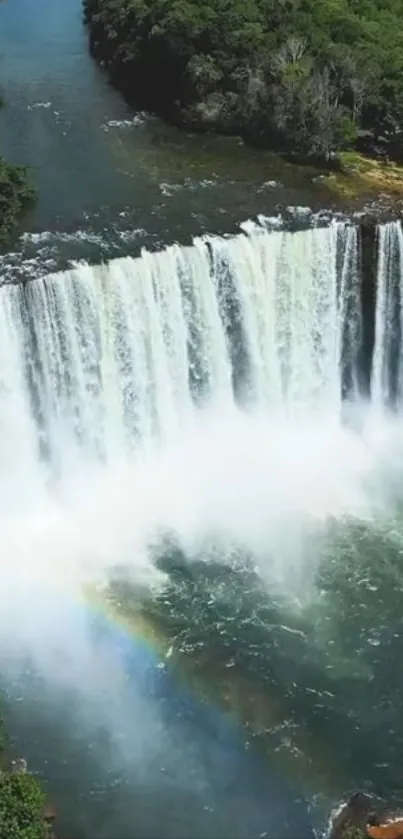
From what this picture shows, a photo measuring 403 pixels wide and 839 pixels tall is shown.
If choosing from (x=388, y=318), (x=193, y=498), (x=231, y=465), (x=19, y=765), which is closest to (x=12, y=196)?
(x=231, y=465)

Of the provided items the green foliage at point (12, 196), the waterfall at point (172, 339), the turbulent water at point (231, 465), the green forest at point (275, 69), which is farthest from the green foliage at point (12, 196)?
the green forest at point (275, 69)

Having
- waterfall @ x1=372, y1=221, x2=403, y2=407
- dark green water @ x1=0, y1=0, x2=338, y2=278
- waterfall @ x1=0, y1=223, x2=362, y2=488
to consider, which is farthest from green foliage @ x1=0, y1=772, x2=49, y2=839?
A: waterfall @ x1=372, y1=221, x2=403, y2=407

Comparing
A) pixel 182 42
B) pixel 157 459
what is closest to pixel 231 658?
pixel 157 459

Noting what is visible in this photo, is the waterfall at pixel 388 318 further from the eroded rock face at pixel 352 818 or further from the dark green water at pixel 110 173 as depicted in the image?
the eroded rock face at pixel 352 818

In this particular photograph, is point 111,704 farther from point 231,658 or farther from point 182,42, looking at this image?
point 182,42

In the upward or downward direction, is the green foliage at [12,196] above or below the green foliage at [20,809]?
above

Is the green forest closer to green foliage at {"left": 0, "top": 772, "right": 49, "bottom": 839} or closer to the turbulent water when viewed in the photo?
the turbulent water

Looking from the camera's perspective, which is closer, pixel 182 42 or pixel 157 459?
pixel 157 459
